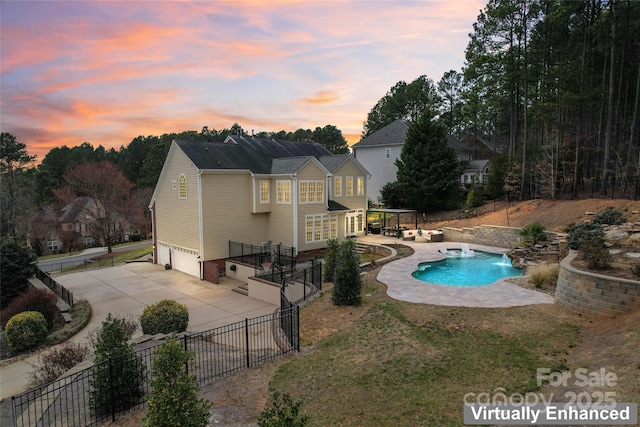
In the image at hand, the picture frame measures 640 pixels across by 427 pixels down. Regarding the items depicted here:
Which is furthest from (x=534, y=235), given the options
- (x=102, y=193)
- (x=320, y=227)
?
(x=102, y=193)

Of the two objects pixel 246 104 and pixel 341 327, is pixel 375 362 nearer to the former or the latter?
pixel 341 327

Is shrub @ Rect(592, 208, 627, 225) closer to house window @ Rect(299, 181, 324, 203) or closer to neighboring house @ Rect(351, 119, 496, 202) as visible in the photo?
house window @ Rect(299, 181, 324, 203)

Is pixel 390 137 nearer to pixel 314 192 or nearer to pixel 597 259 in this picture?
pixel 314 192

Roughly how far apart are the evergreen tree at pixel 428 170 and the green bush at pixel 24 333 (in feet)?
101

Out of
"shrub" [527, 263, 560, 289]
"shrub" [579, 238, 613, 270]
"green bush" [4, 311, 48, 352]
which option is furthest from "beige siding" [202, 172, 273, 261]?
"shrub" [579, 238, 613, 270]

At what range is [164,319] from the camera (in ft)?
40.5

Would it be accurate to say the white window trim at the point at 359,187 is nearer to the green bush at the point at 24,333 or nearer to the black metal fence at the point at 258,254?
the black metal fence at the point at 258,254

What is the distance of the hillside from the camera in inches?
973

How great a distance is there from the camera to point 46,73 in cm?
1644

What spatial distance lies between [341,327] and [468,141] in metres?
65.5

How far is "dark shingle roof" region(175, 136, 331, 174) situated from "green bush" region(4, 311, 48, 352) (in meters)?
11.3

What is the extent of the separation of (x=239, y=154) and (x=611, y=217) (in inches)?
923

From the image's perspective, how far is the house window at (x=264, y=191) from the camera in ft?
82.3

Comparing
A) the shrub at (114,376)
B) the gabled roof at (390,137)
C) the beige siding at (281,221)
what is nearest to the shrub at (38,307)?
the shrub at (114,376)
